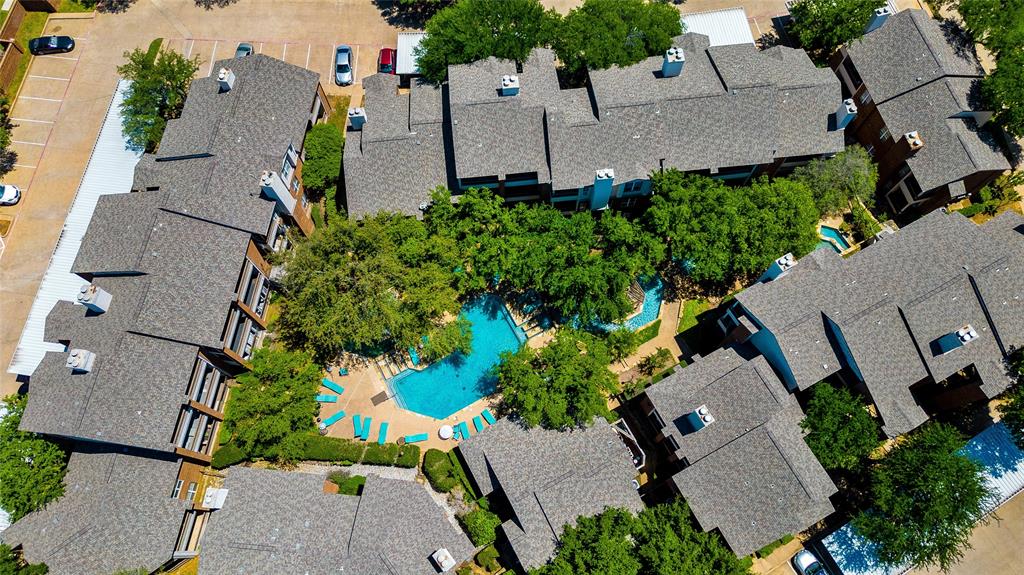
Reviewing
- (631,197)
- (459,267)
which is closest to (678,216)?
(631,197)

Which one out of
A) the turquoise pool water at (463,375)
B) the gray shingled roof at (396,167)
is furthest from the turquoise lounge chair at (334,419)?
the gray shingled roof at (396,167)

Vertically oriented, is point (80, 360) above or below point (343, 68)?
below

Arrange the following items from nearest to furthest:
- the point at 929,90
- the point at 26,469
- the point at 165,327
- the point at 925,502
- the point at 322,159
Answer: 1. the point at 925,502
2. the point at 26,469
3. the point at 165,327
4. the point at 929,90
5. the point at 322,159

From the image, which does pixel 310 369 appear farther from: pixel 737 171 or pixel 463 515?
pixel 737 171

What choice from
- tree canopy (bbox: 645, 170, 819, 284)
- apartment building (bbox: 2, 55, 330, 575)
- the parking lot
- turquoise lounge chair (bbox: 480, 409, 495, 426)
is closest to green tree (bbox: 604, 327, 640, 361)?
tree canopy (bbox: 645, 170, 819, 284)

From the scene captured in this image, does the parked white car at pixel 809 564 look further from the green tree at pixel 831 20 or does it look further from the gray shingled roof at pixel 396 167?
the green tree at pixel 831 20

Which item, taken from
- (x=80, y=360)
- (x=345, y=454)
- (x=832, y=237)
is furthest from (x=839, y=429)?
(x=80, y=360)

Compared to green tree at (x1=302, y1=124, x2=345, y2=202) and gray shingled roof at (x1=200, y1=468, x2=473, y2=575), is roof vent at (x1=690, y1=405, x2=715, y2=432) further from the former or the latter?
green tree at (x1=302, y1=124, x2=345, y2=202)

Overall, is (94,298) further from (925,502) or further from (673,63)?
(925,502)
